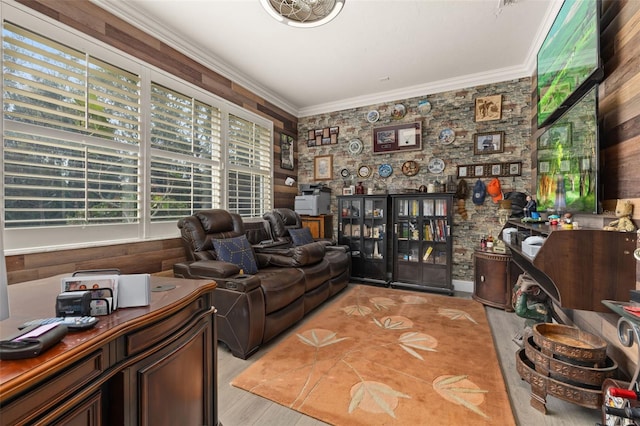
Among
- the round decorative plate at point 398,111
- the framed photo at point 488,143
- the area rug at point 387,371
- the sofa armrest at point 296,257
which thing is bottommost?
the area rug at point 387,371

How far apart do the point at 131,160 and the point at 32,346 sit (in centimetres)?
242

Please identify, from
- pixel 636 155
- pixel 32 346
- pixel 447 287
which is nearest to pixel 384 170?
pixel 447 287

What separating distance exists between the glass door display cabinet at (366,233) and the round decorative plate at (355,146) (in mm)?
877

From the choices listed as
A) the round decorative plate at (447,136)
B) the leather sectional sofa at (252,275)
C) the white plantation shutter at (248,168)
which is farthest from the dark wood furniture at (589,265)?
the white plantation shutter at (248,168)

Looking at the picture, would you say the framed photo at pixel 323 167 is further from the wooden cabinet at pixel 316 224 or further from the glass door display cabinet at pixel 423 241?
the glass door display cabinet at pixel 423 241

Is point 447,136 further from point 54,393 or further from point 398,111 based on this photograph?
point 54,393

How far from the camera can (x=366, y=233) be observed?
4465 mm

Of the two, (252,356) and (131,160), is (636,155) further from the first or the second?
(131,160)

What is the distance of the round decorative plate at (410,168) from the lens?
436 cm

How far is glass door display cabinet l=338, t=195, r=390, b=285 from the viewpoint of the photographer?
4.27 m

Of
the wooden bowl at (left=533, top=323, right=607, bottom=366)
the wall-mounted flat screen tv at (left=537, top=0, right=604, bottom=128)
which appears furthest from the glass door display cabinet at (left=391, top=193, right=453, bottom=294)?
the wooden bowl at (left=533, top=323, right=607, bottom=366)

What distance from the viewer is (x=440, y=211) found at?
397 centimetres

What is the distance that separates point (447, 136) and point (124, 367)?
14.7 ft

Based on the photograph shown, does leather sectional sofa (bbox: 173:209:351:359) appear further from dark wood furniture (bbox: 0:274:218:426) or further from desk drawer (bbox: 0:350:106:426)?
desk drawer (bbox: 0:350:106:426)
